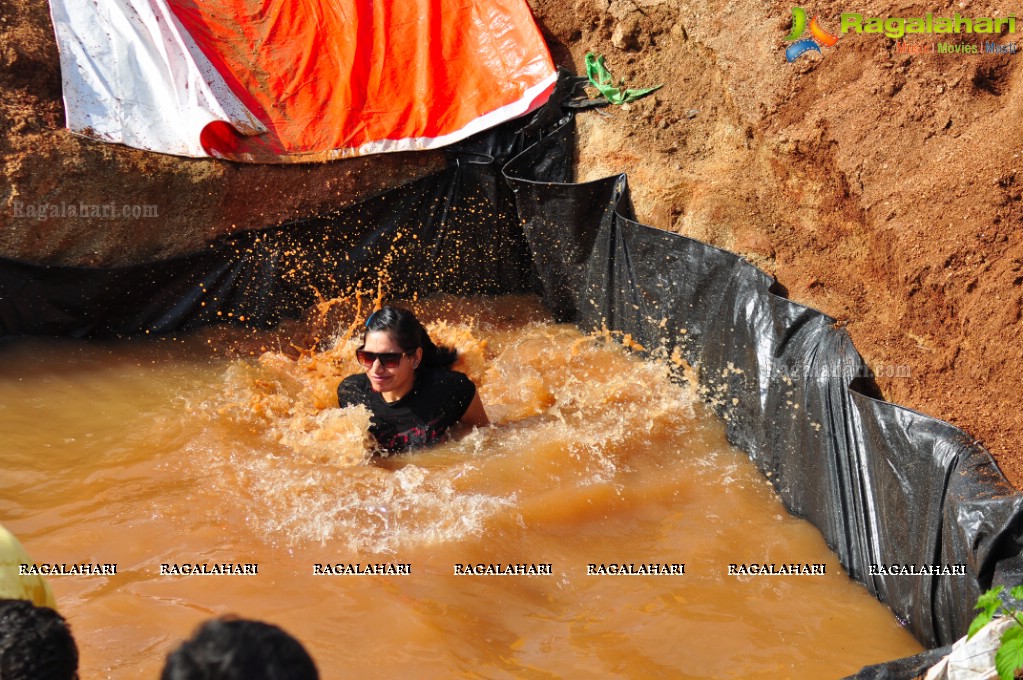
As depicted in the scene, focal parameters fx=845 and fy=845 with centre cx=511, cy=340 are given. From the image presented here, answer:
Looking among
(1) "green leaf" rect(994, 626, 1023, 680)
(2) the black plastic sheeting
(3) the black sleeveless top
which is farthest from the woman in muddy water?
(1) "green leaf" rect(994, 626, 1023, 680)

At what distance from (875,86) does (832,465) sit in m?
2.65

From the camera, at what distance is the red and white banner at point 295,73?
18.3 ft

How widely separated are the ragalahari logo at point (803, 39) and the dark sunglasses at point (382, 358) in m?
3.52

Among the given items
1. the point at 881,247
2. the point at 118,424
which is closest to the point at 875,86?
the point at 881,247

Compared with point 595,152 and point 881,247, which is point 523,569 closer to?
point 881,247

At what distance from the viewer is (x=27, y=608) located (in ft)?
5.09

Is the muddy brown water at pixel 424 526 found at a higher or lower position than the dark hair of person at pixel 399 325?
lower

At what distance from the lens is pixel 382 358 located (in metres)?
3.94

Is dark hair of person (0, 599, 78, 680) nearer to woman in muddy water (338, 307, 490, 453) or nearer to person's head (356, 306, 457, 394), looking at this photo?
person's head (356, 306, 457, 394)

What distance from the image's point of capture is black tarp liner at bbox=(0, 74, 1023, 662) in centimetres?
313

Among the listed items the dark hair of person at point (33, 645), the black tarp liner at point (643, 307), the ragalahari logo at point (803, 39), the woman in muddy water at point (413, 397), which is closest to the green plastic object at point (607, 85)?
the black tarp liner at point (643, 307)

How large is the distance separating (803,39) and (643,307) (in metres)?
2.16

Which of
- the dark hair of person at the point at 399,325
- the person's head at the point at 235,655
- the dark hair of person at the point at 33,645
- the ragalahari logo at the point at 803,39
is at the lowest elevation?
the dark hair of person at the point at 399,325

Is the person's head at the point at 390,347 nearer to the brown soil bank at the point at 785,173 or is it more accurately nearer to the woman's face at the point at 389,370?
the woman's face at the point at 389,370
